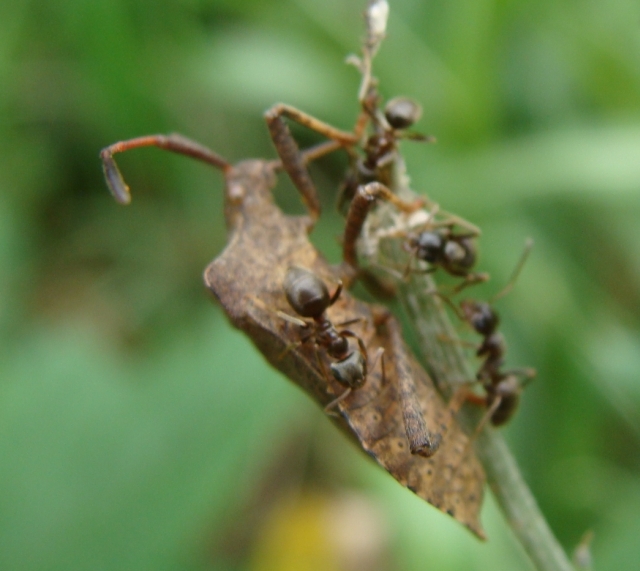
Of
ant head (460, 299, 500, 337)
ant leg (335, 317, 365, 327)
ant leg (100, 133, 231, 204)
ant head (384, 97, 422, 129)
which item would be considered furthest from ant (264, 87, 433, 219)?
ant head (460, 299, 500, 337)

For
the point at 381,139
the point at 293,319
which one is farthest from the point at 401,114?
the point at 293,319

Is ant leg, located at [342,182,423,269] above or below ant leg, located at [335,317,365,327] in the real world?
above

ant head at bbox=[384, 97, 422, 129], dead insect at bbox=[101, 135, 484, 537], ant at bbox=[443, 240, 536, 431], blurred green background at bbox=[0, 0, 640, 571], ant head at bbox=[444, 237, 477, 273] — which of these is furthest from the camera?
blurred green background at bbox=[0, 0, 640, 571]

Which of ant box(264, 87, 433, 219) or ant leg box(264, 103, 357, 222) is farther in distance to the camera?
ant leg box(264, 103, 357, 222)

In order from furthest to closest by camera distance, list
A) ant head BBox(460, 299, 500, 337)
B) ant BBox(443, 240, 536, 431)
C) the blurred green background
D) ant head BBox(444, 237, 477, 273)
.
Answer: the blurred green background, ant head BBox(460, 299, 500, 337), ant BBox(443, 240, 536, 431), ant head BBox(444, 237, 477, 273)

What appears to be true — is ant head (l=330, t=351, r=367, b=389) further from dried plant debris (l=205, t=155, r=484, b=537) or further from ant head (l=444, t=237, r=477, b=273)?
ant head (l=444, t=237, r=477, b=273)

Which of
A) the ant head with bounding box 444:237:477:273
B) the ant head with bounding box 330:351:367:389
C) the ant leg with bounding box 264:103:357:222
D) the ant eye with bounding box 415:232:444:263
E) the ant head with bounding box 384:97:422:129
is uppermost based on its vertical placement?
the ant head with bounding box 384:97:422:129

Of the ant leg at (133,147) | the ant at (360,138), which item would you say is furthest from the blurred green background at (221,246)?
the ant leg at (133,147)

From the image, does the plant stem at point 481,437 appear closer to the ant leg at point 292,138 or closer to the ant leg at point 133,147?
the ant leg at point 292,138
